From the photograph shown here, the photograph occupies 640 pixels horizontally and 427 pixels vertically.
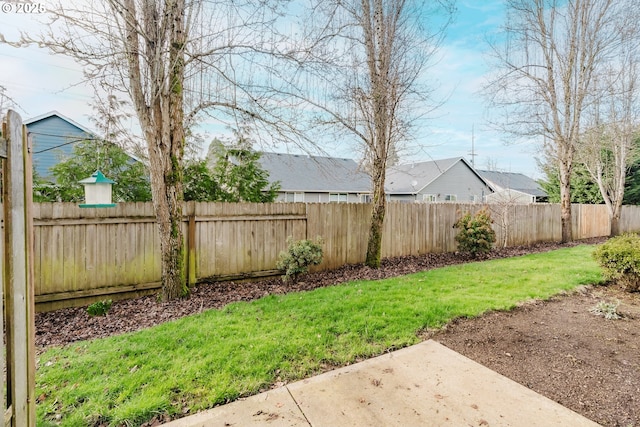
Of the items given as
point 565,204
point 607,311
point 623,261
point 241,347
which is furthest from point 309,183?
point 241,347

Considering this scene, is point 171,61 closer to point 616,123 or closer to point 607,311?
point 607,311

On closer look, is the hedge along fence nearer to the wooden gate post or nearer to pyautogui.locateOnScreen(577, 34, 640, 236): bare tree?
the wooden gate post

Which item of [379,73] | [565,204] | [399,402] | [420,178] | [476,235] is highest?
[379,73]

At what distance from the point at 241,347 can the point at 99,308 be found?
2.35 metres

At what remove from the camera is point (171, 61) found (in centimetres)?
418

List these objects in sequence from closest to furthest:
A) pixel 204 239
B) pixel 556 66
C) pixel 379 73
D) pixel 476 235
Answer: pixel 204 239
pixel 379 73
pixel 476 235
pixel 556 66

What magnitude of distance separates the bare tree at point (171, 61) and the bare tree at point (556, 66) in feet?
31.3

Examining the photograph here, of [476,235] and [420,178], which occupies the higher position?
[420,178]

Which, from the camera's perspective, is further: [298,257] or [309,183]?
[309,183]

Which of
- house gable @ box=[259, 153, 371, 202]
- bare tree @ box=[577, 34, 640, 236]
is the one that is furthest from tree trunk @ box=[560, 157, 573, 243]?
house gable @ box=[259, 153, 371, 202]

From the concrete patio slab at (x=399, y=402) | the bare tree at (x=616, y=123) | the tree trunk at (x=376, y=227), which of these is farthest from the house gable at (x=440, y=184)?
the concrete patio slab at (x=399, y=402)

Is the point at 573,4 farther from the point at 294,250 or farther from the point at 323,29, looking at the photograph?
the point at 294,250

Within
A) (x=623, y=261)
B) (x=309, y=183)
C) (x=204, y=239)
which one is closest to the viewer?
(x=623, y=261)

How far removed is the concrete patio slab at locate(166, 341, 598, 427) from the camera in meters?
2.08
